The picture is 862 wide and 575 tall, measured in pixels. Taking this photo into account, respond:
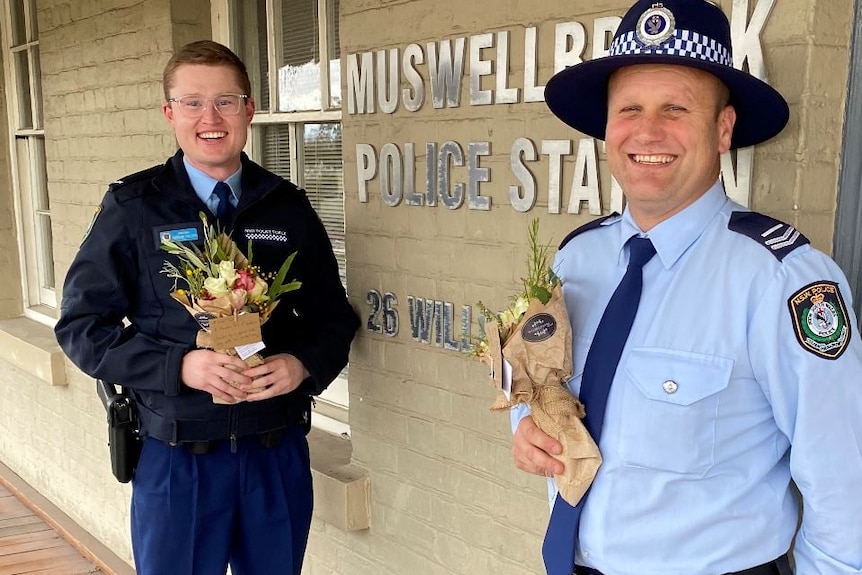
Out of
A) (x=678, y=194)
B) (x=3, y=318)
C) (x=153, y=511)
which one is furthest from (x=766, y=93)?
(x=3, y=318)

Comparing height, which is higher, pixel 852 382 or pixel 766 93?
pixel 766 93

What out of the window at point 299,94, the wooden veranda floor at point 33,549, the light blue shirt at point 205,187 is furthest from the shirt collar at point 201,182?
the wooden veranda floor at point 33,549

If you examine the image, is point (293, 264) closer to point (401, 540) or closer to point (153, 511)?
point (153, 511)

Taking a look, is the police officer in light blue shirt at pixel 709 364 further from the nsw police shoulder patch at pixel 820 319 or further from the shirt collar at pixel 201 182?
the shirt collar at pixel 201 182

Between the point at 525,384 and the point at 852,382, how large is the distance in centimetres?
55

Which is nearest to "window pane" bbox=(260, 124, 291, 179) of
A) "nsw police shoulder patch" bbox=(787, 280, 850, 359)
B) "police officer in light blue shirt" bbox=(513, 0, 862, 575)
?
"police officer in light blue shirt" bbox=(513, 0, 862, 575)

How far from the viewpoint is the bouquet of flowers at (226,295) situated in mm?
1953

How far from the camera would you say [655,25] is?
142 cm

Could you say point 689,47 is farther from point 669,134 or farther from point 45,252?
point 45,252

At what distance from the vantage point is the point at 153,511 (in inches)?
90.0

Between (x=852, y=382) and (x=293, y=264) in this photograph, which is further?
(x=293, y=264)

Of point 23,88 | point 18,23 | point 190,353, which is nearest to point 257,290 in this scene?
point 190,353

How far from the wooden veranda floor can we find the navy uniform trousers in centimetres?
239

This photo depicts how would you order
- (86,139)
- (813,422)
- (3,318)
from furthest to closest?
(3,318) < (86,139) < (813,422)
